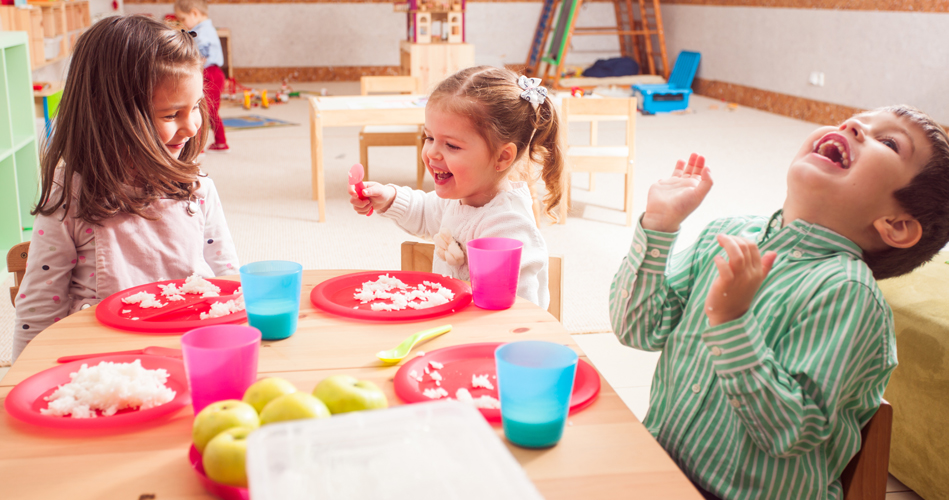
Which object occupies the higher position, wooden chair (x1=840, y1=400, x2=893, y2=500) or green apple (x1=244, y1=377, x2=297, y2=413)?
green apple (x1=244, y1=377, x2=297, y2=413)

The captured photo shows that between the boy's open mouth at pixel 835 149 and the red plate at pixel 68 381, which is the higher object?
the boy's open mouth at pixel 835 149

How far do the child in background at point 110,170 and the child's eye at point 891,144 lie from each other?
1206 millimetres

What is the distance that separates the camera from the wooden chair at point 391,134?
14.5 feet

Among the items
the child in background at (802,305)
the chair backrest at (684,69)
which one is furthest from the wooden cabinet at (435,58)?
the child in background at (802,305)

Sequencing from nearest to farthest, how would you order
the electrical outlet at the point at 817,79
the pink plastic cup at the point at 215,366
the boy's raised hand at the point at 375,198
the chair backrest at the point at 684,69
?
the pink plastic cup at the point at 215,366 → the boy's raised hand at the point at 375,198 → the electrical outlet at the point at 817,79 → the chair backrest at the point at 684,69

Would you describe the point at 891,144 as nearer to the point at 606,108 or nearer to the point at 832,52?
the point at 606,108

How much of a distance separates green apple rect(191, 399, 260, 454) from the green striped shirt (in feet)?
1.84

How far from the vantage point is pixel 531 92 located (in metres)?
1.58

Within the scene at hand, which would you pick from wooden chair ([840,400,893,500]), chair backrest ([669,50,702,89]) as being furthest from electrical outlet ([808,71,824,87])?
wooden chair ([840,400,893,500])

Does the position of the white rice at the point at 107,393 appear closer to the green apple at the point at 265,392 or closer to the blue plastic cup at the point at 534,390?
the green apple at the point at 265,392

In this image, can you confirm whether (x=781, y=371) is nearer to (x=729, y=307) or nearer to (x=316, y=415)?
(x=729, y=307)

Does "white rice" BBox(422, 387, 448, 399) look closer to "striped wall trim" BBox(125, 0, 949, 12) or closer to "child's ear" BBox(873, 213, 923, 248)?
"child's ear" BBox(873, 213, 923, 248)

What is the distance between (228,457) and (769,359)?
645 millimetres

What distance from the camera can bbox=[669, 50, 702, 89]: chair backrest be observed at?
897cm
